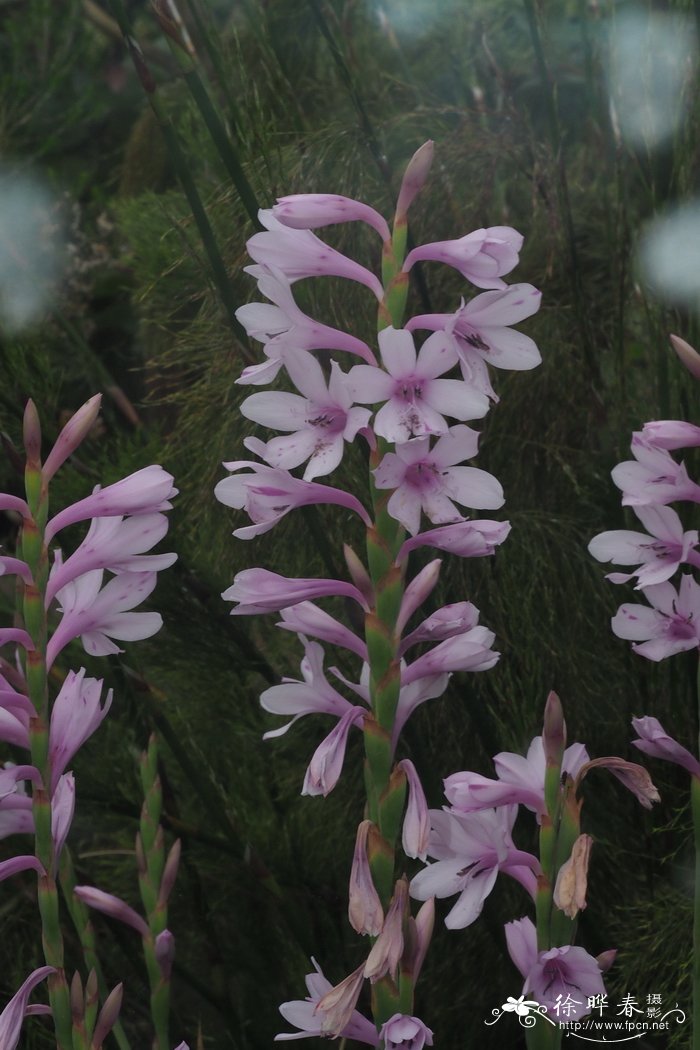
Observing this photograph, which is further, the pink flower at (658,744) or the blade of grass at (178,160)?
the blade of grass at (178,160)

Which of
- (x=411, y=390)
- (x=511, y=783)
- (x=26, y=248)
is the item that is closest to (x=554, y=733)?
(x=511, y=783)

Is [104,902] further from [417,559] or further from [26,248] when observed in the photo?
[26,248]

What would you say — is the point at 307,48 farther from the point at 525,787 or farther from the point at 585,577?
the point at 525,787

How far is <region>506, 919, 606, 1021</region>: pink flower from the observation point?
51cm

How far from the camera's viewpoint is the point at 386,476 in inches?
19.6

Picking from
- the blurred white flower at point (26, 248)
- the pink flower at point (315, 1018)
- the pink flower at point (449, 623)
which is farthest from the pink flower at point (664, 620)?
the blurred white flower at point (26, 248)

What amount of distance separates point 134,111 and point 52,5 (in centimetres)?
19

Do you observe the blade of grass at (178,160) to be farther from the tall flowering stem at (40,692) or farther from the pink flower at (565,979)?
the pink flower at (565,979)

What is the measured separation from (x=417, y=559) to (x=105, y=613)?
1.17 ft

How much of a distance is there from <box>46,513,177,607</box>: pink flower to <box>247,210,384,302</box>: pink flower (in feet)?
0.40

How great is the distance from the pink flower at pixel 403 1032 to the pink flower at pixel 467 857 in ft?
0.18

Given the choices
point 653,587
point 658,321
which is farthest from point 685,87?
point 653,587

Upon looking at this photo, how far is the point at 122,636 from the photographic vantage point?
1.89 feet

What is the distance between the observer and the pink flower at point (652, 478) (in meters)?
0.57
